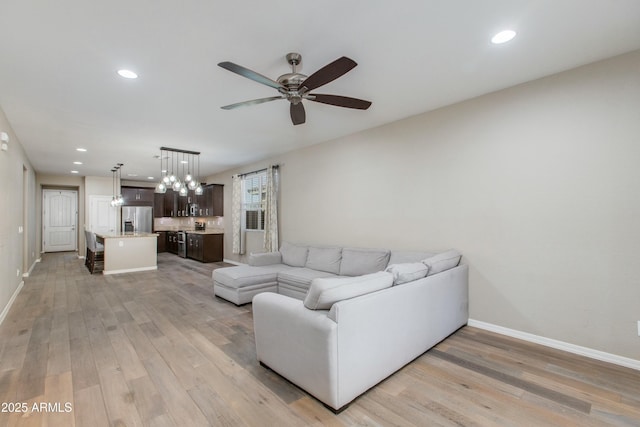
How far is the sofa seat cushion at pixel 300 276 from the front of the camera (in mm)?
4242

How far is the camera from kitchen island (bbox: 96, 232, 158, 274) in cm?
682

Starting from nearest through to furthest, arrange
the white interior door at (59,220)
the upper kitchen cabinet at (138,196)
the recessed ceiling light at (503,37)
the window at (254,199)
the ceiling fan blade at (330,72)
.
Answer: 1. the ceiling fan blade at (330,72)
2. the recessed ceiling light at (503,37)
3. the window at (254,199)
4. the upper kitchen cabinet at (138,196)
5. the white interior door at (59,220)

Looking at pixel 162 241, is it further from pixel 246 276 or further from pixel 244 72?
pixel 244 72

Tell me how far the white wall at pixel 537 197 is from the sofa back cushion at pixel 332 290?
1.91 metres

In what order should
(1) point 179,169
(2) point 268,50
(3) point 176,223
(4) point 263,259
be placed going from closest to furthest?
(2) point 268,50 < (4) point 263,259 < (1) point 179,169 < (3) point 176,223

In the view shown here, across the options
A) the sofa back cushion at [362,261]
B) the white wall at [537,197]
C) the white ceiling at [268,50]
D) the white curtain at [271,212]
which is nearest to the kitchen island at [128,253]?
the white curtain at [271,212]

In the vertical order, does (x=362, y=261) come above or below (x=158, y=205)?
below

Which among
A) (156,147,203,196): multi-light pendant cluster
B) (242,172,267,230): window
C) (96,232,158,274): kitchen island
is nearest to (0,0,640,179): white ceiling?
(156,147,203,196): multi-light pendant cluster

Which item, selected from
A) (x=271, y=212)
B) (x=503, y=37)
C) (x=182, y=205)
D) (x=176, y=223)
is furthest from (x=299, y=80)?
(x=176, y=223)

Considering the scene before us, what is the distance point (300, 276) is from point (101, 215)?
891 cm

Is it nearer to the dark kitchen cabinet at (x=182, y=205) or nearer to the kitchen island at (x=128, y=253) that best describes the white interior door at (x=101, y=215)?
the dark kitchen cabinet at (x=182, y=205)

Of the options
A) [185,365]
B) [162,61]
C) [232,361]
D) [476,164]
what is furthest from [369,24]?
[185,365]

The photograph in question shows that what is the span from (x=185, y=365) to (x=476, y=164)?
149 inches

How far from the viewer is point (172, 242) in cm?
1029
